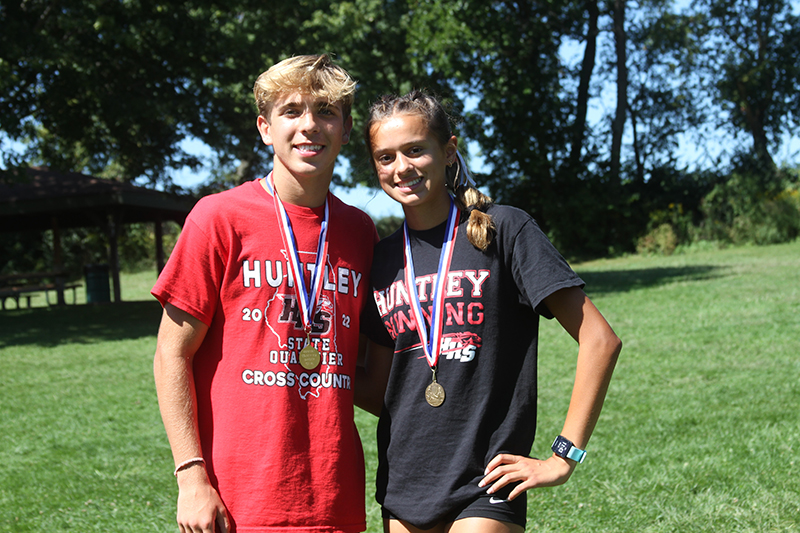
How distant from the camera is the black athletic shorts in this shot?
81.8 inches

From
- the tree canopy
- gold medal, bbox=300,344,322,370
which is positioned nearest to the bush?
the tree canopy

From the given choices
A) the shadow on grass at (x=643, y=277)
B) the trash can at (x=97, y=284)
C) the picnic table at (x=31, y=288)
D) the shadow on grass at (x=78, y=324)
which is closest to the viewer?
the shadow on grass at (x=78, y=324)

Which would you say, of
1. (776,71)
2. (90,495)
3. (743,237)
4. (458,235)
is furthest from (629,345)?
(776,71)

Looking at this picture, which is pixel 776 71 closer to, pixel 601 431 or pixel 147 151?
pixel 147 151

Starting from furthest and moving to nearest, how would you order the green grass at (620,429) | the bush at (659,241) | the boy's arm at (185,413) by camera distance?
1. the bush at (659,241)
2. the green grass at (620,429)
3. the boy's arm at (185,413)

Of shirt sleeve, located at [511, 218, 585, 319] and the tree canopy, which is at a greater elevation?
the tree canopy

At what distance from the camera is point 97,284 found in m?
A: 22.8

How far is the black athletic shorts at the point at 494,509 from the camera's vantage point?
6.82 feet

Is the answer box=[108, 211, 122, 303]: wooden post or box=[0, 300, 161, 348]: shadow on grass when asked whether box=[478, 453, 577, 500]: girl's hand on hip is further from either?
box=[108, 211, 122, 303]: wooden post

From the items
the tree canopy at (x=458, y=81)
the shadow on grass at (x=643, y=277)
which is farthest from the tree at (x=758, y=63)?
the shadow on grass at (x=643, y=277)

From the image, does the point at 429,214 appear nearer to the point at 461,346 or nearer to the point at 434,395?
the point at 461,346

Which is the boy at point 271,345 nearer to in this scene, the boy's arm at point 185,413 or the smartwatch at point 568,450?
the boy's arm at point 185,413

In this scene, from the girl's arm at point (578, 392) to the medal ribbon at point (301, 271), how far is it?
2.37 ft

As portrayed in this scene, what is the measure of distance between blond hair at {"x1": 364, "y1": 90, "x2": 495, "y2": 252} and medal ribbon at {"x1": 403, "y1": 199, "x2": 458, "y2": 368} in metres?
0.08
